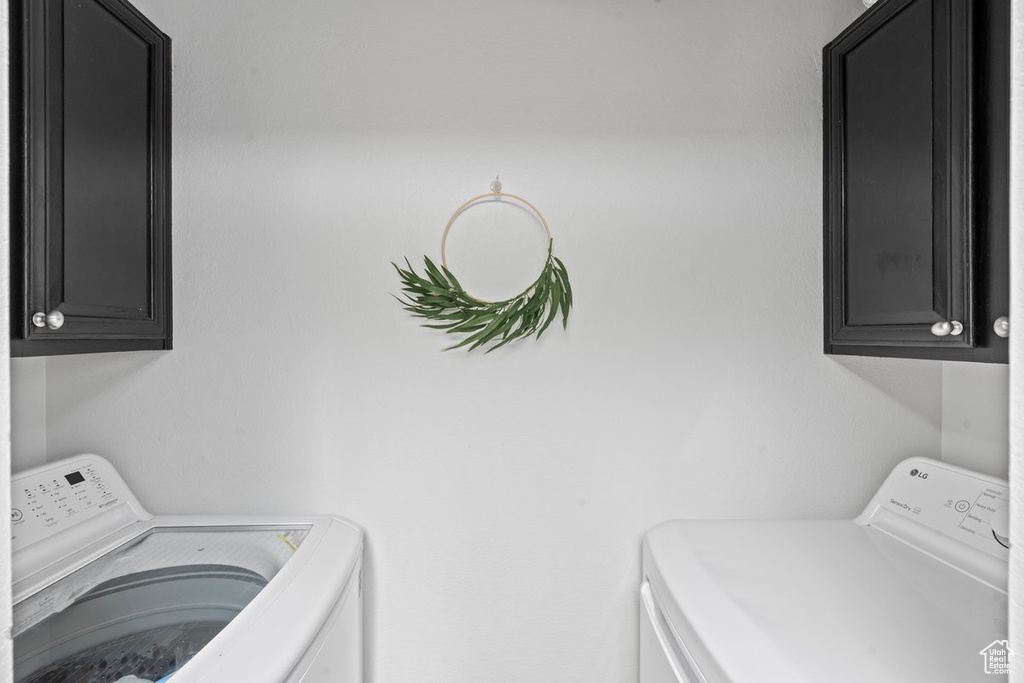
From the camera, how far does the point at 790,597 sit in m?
1.10

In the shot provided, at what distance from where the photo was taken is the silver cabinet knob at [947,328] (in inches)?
41.6

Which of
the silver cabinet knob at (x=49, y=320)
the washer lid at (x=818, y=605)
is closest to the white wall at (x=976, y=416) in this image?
the washer lid at (x=818, y=605)

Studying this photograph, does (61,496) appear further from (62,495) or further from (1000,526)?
(1000,526)

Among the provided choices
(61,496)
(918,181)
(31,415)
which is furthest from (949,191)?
(31,415)

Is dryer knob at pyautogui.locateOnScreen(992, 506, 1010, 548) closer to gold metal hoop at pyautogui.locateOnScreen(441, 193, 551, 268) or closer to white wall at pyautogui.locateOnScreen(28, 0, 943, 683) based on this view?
white wall at pyautogui.locateOnScreen(28, 0, 943, 683)

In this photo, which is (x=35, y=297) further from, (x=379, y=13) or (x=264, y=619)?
(x=379, y=13)

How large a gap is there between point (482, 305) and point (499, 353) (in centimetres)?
14

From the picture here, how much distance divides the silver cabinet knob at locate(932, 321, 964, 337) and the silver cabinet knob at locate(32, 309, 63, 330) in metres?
1.61

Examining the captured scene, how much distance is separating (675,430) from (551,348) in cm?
40

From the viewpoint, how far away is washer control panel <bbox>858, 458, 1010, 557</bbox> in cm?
124

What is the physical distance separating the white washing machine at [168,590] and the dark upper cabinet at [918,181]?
4.24 ft

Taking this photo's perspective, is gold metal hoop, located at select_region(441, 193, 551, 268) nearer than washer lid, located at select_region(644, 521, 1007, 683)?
No

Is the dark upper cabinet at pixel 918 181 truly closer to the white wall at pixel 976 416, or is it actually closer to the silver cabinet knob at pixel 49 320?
the white wall at pixel 976 416

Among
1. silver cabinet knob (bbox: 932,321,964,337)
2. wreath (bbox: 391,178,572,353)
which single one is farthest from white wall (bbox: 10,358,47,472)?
silver cabinet knob (bbox: 932,321,964,337)
